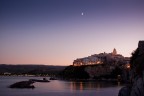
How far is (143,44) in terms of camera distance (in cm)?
3831

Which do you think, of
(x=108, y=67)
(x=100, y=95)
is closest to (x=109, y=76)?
(x=108, y=67)

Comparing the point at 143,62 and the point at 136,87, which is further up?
the point at 143,62

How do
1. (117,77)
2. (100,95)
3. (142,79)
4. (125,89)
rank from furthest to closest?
(117,77) < (100,95) < (125,89) < (142,79)

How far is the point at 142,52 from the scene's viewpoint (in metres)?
38.5

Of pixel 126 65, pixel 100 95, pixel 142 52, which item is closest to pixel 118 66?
pixel 126 65

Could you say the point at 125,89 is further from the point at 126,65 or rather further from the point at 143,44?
the point at 126,65

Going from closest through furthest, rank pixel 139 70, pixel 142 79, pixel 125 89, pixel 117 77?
pixel 142 79
pixel 139 70
pixel 125 89
pixel 117 77

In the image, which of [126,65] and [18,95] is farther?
[126,65]

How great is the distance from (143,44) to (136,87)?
9847 millimetres

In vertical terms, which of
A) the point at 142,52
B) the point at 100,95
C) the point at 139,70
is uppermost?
the point at 142,52

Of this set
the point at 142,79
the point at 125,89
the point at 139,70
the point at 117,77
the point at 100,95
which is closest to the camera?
the point at 142,79

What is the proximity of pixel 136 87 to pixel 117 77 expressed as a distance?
162 metres

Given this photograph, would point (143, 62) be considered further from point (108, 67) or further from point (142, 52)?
point (108, 67)

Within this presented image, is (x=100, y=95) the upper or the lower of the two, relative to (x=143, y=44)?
lower
